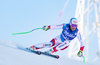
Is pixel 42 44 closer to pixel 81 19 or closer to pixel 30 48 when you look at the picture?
pixel 30 48

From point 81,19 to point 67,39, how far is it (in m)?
7.94

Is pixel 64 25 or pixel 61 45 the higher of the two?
pixel 64 25

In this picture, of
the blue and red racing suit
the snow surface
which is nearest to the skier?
the blue and red racing suit

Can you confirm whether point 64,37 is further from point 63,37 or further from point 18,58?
point 18,58

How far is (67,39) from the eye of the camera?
8250mm

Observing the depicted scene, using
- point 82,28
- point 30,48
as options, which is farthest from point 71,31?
point 82,28

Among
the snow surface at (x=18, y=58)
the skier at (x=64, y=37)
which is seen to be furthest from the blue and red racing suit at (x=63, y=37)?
the snow surface at (x=18, y=58)

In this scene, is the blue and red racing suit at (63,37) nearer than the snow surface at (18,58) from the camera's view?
No

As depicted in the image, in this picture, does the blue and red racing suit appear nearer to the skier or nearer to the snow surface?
the skier

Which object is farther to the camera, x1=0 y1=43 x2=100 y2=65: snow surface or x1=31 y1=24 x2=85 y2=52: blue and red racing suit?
x1=31 y1=24 x2=85 y2=52: blue and red racing suit

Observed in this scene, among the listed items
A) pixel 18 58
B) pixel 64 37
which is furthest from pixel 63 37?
pixel 18 58

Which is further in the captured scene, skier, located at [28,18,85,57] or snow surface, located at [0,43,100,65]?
skier, located at [28,18,85,57]

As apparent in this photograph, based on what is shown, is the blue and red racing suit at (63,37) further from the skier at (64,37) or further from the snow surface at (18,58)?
the snow surface at (18,58)

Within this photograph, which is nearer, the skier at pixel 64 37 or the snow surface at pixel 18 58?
the snow surface at pixel 18 58
